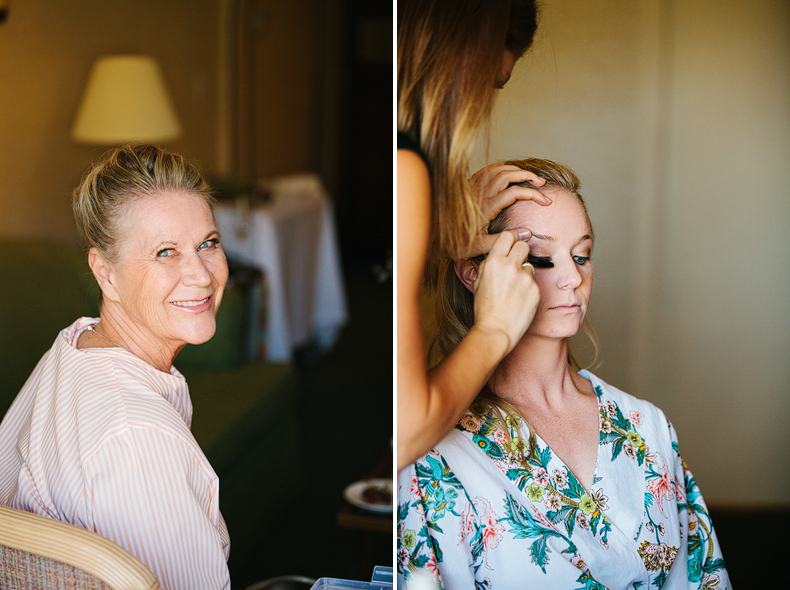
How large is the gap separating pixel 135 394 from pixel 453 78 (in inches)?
22.7

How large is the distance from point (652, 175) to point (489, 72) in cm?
24

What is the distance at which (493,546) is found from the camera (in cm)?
86

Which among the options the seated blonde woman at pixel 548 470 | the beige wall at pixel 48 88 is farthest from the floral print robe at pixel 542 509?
the beige wall at pixel 48 88

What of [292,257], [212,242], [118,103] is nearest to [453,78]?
[212,242]

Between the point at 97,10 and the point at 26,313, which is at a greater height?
the point at 97,10

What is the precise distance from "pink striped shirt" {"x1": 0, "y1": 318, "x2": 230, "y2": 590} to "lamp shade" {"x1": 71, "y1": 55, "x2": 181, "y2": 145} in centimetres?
204

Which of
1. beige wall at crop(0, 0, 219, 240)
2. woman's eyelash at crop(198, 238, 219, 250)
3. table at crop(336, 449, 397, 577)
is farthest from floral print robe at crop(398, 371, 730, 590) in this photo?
beige wall at crop(0, 0, 219, 240)

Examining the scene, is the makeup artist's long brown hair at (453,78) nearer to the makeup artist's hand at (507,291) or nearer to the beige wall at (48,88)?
the makeup artist's hand at (507,291)

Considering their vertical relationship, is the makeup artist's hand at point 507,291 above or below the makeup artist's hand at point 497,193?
below

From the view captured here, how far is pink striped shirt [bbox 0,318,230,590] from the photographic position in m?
0.89

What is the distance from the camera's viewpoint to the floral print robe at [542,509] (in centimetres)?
86

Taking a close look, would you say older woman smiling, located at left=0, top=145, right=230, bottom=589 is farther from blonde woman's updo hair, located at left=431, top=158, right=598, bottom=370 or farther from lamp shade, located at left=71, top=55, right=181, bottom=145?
lamp shade, located at left=71, top=55, right=181, bottom=145

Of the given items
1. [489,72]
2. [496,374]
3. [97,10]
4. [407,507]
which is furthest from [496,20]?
[97,10]

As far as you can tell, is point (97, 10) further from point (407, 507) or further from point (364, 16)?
point (364, 16)
